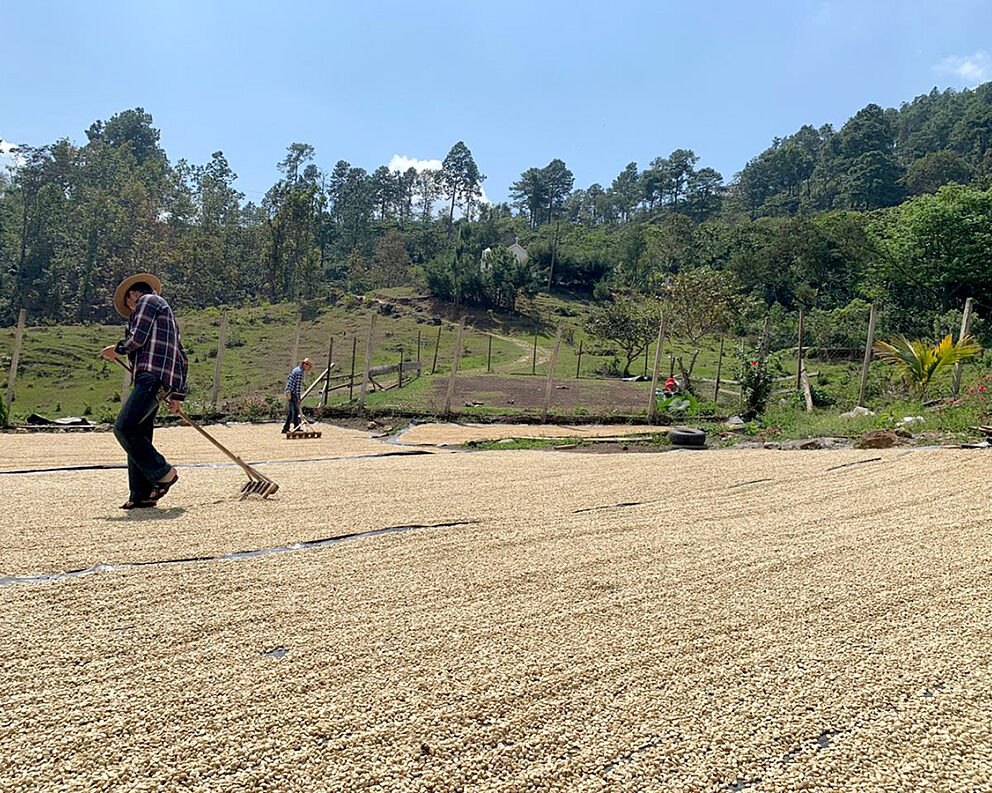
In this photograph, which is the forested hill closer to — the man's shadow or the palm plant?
the palm plant

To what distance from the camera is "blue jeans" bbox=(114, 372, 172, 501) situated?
3.32 m

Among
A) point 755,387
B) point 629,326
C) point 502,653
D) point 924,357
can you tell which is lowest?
point 502,653

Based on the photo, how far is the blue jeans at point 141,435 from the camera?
10.9ft

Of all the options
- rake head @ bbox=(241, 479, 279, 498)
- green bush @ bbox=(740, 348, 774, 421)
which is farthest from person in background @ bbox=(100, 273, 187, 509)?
green bush @ bbox=(740, 348, 774, 421)

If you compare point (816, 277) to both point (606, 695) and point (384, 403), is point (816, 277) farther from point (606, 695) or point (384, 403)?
point (606, 695)

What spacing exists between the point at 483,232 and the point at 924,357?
3492 centimetres

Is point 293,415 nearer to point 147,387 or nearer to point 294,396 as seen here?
point 294,396

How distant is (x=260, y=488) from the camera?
12.5ft

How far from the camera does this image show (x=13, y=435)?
7152mm

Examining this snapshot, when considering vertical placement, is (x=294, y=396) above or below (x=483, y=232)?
below

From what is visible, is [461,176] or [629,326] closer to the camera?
[629,326]

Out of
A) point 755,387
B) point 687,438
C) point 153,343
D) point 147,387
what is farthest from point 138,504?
point 755,387

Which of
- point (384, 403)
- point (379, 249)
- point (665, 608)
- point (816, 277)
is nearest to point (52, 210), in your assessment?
point (379, 249)

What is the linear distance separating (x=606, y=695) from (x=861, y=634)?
0.83m
